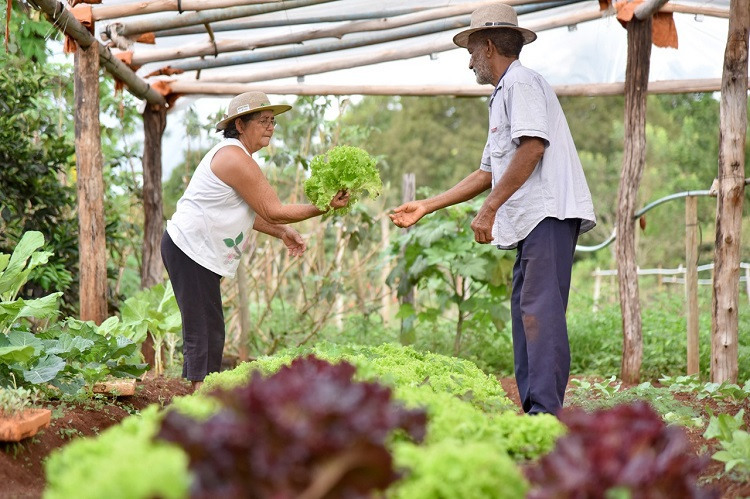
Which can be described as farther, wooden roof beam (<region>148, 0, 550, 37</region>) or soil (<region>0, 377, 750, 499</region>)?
wooden roof beam (<region>148, 0, 550, 37</region>)

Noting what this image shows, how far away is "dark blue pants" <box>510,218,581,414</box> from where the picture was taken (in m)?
4.29

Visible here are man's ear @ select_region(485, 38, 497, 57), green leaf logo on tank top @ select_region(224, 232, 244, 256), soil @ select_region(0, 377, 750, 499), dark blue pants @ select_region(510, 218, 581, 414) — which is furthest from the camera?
green leaf logo on tank top @ select_region(224, 232, 244, 256)

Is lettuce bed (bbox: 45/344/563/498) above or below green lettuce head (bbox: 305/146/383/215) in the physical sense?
below

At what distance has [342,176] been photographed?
17.0 feet

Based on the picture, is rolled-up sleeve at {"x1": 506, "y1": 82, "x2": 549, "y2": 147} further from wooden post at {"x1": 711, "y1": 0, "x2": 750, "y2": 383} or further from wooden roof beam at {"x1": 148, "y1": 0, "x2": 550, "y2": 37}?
wooden roof beam at {"x1": 148, "y1": 0, "x2": 550, "y2": 37}

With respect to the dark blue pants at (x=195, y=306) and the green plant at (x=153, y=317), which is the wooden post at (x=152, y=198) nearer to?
the green plant at (x=153, y=317)

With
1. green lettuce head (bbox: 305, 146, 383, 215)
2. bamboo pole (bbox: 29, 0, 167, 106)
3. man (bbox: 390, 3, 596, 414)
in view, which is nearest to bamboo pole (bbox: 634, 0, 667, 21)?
man (bbox: 390, 3, 596, 414)

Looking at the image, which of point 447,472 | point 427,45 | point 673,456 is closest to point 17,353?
point 447,472

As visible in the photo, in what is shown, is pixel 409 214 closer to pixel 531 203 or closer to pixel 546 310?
pixel 531 203

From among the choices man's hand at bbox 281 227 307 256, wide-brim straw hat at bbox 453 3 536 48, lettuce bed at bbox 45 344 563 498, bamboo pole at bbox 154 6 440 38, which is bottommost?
lettuce bed at bbox 45 344 563 498

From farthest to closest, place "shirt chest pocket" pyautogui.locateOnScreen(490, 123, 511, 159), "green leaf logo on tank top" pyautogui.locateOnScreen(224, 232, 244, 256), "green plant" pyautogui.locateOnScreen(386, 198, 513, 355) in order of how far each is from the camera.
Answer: "green plant" pyautogui.locateOnScreen(386, 198, 513, 355) < "green leaf logo on tank top" pyautogui.locateOnScreen(224, 232, 244, 256) < "shirt chest pocket" pyautogui.locateOnScreen(490, 123, 511, 159)

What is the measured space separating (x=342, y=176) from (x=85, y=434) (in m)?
2.01

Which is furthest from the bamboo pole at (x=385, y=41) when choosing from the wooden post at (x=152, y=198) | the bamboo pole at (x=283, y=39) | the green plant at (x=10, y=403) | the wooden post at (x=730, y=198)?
the green plant at (x=10, y=403)

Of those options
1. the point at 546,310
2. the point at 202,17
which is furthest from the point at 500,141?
the point at 202,17
